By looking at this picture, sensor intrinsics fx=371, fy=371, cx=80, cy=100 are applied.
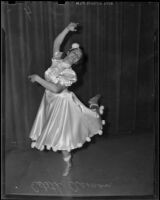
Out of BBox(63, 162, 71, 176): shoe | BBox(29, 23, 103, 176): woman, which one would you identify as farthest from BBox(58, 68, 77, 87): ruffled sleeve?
BBox(63, 162, 71, 176): shoe

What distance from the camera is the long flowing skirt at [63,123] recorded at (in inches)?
38.4

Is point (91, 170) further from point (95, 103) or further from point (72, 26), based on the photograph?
point (72, 26)

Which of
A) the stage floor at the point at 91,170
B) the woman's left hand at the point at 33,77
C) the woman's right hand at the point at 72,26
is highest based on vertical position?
the woman's right hand at the point at 72,26

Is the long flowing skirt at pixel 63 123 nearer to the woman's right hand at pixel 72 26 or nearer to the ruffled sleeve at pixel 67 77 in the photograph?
the ruffled sleeve at pixel 67 77

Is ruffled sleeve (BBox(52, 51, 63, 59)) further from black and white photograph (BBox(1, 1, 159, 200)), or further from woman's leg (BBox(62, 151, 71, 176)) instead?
woman's leg (BBox(62, 151, 71, 176))

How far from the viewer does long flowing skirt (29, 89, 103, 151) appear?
0.98m

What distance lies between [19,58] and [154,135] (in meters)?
0.41

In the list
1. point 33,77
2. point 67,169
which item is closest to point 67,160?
point 67,169

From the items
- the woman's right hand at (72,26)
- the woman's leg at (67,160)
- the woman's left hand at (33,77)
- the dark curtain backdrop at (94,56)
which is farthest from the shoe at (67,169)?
the woman's right hand at (72,26)

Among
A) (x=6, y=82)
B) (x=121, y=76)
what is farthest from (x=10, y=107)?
(x=121, y=76)

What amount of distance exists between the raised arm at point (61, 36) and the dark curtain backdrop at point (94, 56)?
0.04 feet

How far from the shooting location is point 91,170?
1016mm

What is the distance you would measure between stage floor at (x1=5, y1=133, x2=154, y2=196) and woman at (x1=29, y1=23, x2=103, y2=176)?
4 centimetres

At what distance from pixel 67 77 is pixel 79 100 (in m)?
0.07
